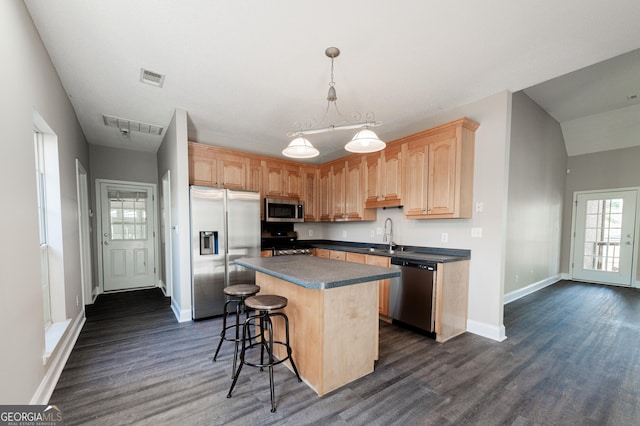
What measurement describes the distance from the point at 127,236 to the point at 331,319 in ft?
16.5

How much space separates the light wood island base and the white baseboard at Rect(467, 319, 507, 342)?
1.55m

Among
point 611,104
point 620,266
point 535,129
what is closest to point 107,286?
point 535,129

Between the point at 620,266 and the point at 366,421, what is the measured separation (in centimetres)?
677

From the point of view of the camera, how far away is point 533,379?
2.17 m

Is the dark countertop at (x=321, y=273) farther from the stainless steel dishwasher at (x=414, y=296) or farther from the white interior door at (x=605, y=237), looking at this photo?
the white interior door at (x=605, y=237)

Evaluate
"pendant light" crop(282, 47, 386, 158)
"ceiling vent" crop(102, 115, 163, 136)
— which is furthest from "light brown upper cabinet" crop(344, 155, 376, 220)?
"ceiling vent" crop(102, 115, 163, 136)

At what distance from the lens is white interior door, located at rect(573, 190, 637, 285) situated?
5090mm

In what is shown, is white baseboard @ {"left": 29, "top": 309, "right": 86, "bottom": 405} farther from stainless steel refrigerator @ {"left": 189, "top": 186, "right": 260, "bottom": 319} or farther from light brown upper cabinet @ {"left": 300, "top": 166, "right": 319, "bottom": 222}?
light brown upper cabinet @ {"left": 300, "top": 166, "right": 319, "bottom": 222}

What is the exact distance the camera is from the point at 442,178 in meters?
3.11

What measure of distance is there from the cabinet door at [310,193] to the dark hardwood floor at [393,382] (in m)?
2.59

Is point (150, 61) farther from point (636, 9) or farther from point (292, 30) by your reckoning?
point (636, 9)

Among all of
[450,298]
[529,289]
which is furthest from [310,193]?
[529,289]

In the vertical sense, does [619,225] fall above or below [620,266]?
above

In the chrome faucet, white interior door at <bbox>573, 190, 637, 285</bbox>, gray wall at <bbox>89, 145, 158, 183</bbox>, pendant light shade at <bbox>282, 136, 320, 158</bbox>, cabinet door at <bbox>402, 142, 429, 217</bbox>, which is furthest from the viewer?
white interior door at <bbox>573, 190, 637, 285</bbox>
